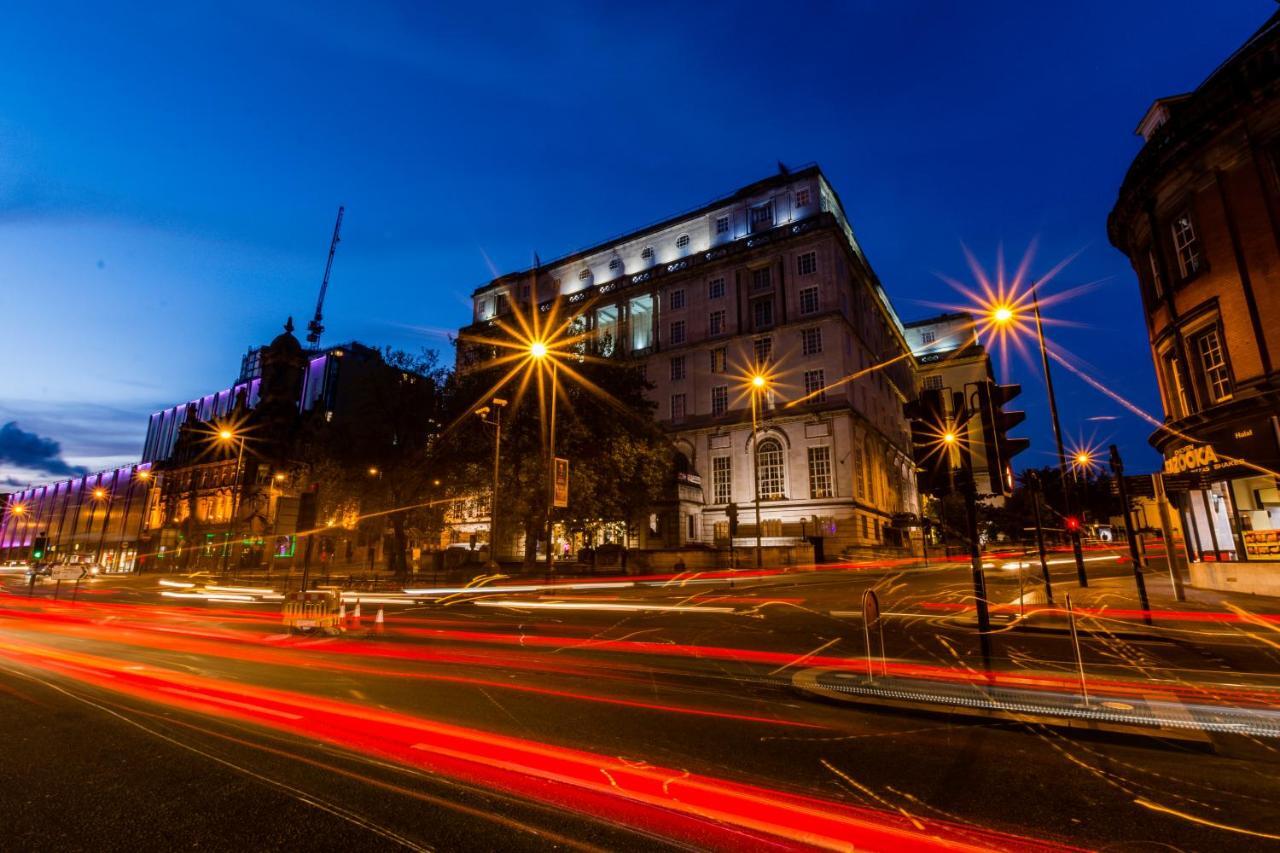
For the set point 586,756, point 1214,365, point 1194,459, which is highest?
point 1214,365

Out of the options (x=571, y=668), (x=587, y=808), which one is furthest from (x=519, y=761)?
(x=571, y=668)

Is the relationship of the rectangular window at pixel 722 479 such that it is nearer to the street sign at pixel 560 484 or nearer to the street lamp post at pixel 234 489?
the street sign at pixel 560 484

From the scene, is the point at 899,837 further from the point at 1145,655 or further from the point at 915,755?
the point at 1145,655

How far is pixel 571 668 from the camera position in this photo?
28.8ft

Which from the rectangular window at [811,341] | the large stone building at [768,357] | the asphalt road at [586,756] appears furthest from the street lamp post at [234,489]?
the rectangular window at [811,341]

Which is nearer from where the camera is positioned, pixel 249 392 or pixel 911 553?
pixel 911 553

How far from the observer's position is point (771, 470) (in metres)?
50.3

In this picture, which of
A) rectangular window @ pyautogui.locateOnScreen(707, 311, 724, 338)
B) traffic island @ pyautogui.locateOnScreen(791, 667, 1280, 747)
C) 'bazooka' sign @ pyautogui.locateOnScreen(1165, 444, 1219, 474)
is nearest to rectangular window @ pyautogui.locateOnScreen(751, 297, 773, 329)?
rectangular window @ pyautogui.locateOnScreen(707, 311, 724, 338)

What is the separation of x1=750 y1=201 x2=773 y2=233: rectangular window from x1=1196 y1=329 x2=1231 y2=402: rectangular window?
4053 cm

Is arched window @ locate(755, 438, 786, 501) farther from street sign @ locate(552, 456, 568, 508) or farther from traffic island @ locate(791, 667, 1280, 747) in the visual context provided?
traffic island @ locate(791, 667, 1280, 747)

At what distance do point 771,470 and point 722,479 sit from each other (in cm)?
463

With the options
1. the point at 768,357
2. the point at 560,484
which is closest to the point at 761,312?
the point at 768,357

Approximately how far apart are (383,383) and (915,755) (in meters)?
37.4

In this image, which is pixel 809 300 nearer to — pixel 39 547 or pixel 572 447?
pixel 572 447
